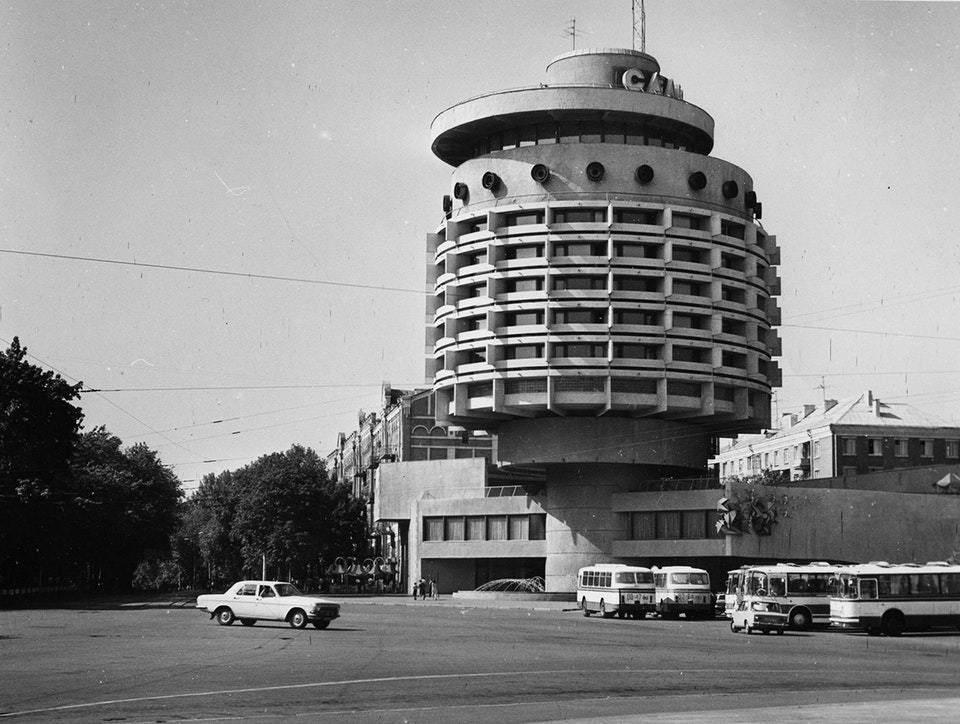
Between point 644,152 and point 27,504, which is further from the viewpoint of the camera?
→ point 644,152

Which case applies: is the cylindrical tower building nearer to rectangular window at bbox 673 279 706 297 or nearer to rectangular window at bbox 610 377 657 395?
rectangular window at bbox 610 377 657 395

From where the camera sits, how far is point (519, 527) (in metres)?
107

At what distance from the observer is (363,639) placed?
3956 centimetres

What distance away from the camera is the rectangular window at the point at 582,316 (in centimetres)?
9006

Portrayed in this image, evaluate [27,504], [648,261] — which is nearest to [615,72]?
[648,261]

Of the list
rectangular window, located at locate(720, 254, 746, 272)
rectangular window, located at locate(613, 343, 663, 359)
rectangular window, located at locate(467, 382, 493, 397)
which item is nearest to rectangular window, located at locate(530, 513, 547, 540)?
rectangular window, located at locate(467, 382, 493, 397)

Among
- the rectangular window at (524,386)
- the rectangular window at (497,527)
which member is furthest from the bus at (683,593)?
the rectangular window at (497,527)

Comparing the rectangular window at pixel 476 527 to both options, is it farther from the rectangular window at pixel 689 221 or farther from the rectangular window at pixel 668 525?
the rectangular window at pixel 689 221

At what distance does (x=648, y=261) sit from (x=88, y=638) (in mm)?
58258

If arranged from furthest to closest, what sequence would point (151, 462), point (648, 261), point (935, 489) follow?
point (151, 462)
point (935, 489)
point (648, 261)

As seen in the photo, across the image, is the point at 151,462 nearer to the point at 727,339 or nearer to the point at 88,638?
the point at 727,339

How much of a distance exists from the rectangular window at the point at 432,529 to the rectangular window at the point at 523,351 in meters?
24.5

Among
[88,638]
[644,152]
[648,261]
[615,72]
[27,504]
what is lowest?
[88,638]

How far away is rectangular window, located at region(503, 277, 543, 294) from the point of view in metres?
90.6
